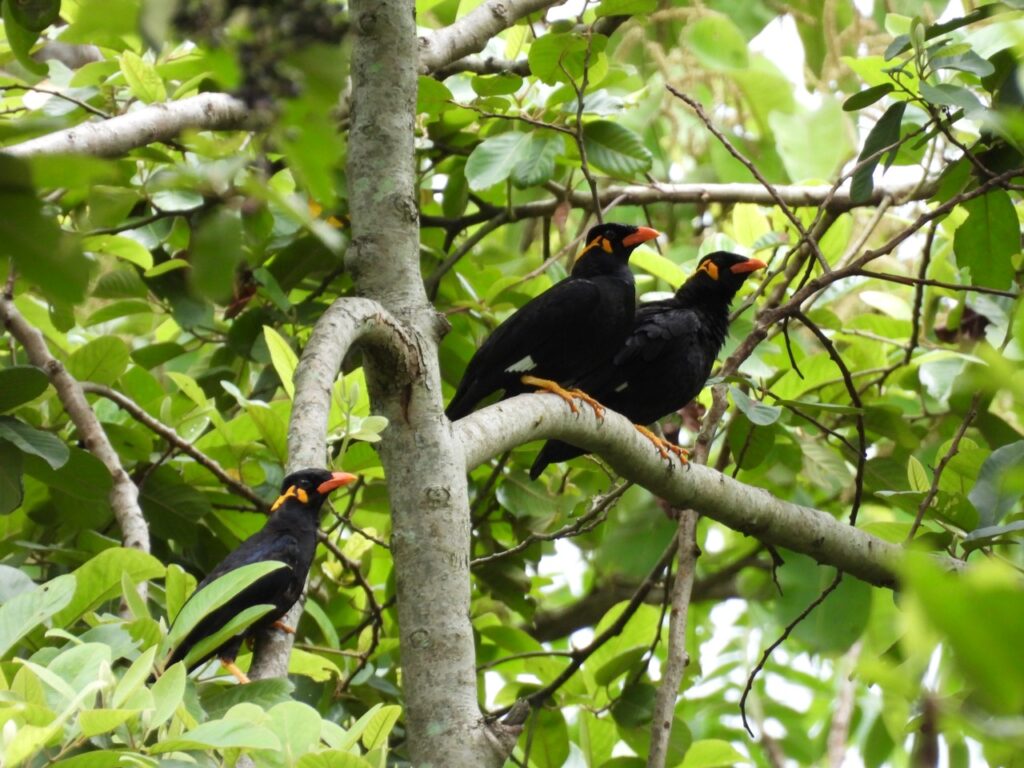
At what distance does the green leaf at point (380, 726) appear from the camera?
7.11 ft

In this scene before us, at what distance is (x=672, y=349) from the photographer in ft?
14.5

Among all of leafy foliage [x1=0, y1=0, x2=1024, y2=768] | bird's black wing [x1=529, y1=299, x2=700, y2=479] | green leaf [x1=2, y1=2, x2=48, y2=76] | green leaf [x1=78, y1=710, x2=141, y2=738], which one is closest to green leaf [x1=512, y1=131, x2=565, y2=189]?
leafy foliage [x1=0, y1=0, x2=1024, y2=768]

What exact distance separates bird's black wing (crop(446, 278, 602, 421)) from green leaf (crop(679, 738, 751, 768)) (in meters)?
1.33

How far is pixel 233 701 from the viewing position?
89.4 inches

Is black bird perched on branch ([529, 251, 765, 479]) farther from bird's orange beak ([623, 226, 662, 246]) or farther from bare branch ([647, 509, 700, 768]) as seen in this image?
bare branch ([647, 509, 700, 768])

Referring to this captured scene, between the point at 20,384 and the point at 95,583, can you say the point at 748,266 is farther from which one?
the point at 95,583

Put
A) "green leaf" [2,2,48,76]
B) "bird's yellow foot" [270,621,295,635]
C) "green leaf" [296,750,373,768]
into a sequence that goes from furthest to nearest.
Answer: "bird's yellow foot" [270,621,295,635] < "green leaf" [296,750,373,768] < "green leaf" [2,2,48,76]

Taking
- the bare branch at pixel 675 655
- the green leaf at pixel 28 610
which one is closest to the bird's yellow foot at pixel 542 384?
the bare branch at pixel 675 655

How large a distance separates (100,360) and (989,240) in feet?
8.85

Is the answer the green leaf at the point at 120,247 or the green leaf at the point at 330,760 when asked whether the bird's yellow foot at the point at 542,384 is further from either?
the green leaf at the point at 330,760

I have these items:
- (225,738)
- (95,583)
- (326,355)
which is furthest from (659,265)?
(225,738)

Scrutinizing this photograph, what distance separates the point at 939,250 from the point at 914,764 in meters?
4.74

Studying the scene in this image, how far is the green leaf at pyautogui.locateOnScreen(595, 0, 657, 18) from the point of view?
370 centimetres

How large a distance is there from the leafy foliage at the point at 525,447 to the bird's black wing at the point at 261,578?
0.66 ft
